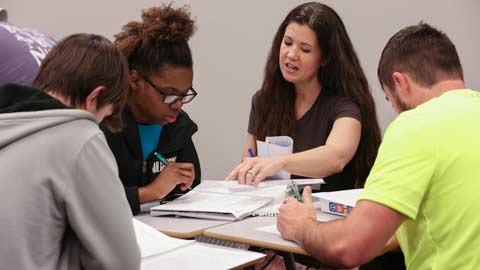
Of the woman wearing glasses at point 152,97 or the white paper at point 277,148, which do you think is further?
the white paper at point 277,148

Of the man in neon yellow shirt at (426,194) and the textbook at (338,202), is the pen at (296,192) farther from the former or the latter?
the man in neon yellow shirt at (426,194)

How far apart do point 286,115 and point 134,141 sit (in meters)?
0.82

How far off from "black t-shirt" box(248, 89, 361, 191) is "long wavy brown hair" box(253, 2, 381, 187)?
0.11 feet

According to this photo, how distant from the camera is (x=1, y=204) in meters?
1.15

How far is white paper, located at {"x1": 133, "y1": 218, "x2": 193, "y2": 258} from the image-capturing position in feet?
5.33

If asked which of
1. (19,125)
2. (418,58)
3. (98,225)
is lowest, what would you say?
(98,225)

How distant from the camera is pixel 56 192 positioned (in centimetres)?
116

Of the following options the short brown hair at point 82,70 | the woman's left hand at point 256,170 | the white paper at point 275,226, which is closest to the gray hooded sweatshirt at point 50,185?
the short brown hair at point 82,70

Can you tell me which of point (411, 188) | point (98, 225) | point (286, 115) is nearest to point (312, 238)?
point (411, 188)

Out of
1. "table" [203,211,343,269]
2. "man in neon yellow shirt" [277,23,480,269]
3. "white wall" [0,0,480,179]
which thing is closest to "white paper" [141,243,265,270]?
"table" [203,211,343,269]

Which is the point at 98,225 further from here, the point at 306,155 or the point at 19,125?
the point at 306,155

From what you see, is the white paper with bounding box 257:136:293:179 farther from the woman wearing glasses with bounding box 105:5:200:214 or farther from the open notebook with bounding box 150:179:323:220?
the woman wearing glasses with bounding box 105:5:200:214

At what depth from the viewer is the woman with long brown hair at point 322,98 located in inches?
104

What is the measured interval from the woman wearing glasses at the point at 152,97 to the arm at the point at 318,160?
22 cm
